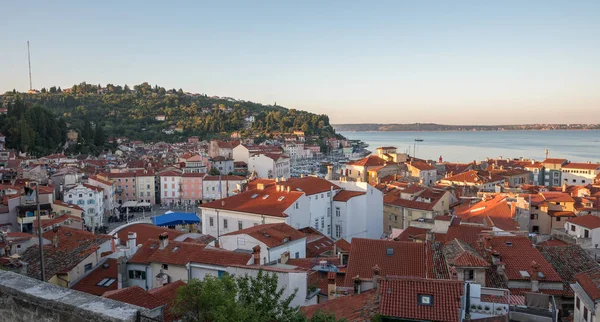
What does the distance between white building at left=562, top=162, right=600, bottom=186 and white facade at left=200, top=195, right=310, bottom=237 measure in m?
49.3

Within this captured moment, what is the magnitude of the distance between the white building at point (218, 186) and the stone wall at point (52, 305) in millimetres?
53719

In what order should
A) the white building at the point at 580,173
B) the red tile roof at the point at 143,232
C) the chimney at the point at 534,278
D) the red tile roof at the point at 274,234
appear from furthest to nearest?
the white building at the point at 580,173 < the red tile roof at the point at 143,232 < the red tile roof at the point at 274,234 < the chimney at the point at 534,278

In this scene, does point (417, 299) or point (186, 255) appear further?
point (186, 255)

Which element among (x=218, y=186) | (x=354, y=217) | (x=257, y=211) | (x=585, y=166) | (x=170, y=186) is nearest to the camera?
(x=257, y=211)

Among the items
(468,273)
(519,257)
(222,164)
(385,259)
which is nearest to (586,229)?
(519,257)

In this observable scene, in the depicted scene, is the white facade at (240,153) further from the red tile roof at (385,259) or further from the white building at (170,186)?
the red tile roof at (385,259)

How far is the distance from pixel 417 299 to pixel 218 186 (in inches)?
2098

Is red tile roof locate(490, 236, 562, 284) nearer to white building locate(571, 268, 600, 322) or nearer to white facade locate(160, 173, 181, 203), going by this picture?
white building locate(571, 268, 600, 322)

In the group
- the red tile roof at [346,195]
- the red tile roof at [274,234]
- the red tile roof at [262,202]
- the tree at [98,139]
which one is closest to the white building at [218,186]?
the red tile roof at [346,195]

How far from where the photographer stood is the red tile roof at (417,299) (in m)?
7.71

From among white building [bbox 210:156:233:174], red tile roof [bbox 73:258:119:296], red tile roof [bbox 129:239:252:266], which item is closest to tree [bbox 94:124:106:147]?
white building [bbox 210:156:233:174]

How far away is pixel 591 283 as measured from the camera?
9.81 meters

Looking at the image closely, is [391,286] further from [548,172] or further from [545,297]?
[548,172]

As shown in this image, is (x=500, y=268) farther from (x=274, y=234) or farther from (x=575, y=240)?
(x=575, y=240)
